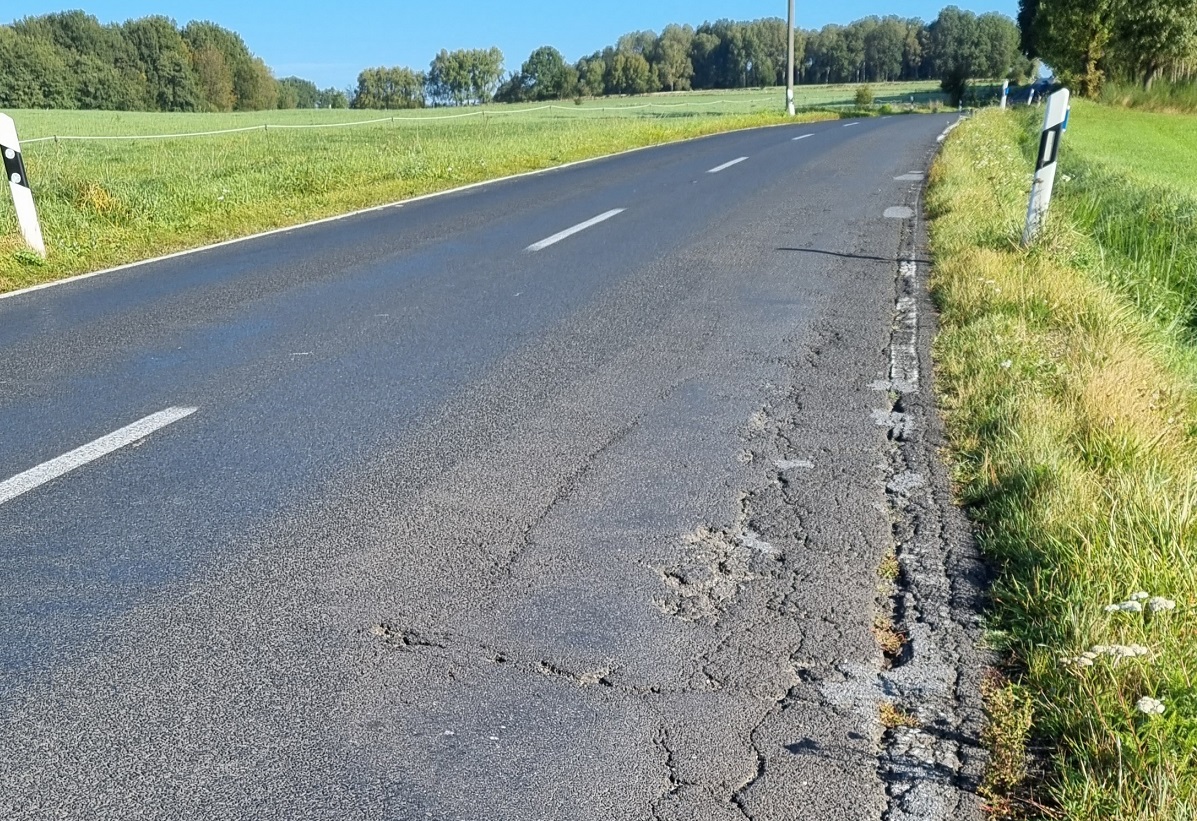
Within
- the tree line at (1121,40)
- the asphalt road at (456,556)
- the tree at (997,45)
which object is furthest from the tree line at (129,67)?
the asphalt road at (456,556)

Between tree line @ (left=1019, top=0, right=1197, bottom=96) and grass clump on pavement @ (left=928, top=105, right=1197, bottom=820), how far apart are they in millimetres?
44374

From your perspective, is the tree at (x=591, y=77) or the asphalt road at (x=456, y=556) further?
the tree at (x=591, y=77)

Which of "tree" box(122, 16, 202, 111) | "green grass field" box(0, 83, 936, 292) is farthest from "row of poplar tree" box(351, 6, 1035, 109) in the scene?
"green grass field" box(0, 83, 936, 292)

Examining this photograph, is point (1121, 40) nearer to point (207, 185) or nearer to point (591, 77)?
point (207, 185)

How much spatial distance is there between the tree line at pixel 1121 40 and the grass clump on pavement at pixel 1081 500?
146 ft

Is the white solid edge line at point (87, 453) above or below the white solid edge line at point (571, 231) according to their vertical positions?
above

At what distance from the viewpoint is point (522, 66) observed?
436 ft

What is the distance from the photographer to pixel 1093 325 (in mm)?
5871

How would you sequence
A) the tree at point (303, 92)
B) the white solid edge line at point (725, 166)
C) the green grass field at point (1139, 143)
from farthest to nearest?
1. the tree at point (303, 92)
2. the green grass field at point (1139, 143)
3. the white solid edge line at point (725, 166)

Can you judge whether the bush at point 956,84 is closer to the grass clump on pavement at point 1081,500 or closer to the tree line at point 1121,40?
the tree line at point 1121,40

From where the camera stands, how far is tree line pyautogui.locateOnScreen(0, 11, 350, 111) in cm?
8269

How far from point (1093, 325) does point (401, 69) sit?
14776 cm

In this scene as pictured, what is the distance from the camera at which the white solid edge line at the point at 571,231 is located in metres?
9.72

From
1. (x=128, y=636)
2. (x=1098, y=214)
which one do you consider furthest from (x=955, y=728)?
(x=1098, y=214)
